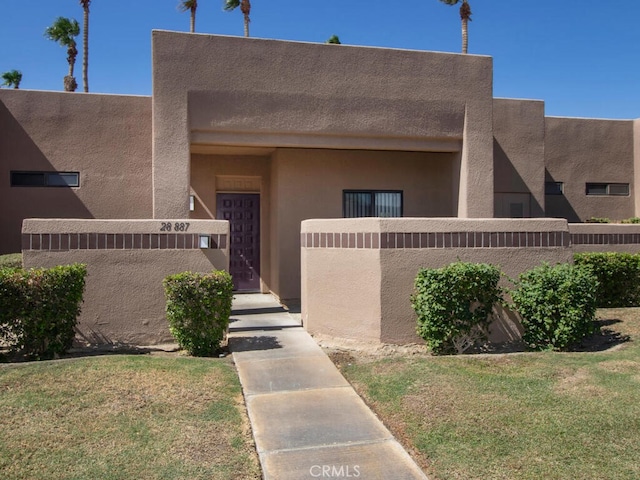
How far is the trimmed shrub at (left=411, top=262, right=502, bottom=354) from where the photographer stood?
7676mm

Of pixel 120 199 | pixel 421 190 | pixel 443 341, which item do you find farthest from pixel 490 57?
pixel 120 199

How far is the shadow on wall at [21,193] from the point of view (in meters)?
11.5

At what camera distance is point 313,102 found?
1106 centimetres

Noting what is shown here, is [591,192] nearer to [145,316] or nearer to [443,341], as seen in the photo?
[443,341]

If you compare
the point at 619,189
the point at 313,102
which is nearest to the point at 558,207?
the point at 619,189

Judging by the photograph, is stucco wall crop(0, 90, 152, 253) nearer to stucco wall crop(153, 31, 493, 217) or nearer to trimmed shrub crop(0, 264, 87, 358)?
stucco wall crop(153, 31, 493, 217)

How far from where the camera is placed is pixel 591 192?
16031 millimetres

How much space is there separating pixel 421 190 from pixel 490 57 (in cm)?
316

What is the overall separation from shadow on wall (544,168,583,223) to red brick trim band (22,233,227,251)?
34.2 feet

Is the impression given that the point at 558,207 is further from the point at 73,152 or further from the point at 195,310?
the point at 73,152

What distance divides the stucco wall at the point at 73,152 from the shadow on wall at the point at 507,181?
8.34m

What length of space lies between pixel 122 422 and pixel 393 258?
14.3 ft

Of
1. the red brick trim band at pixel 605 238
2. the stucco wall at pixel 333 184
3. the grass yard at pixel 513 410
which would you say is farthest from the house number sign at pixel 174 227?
the red brick trim band at pixel 605 238

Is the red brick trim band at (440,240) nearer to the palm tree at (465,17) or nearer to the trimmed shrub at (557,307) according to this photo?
the trimmed shrub at (557,307)
